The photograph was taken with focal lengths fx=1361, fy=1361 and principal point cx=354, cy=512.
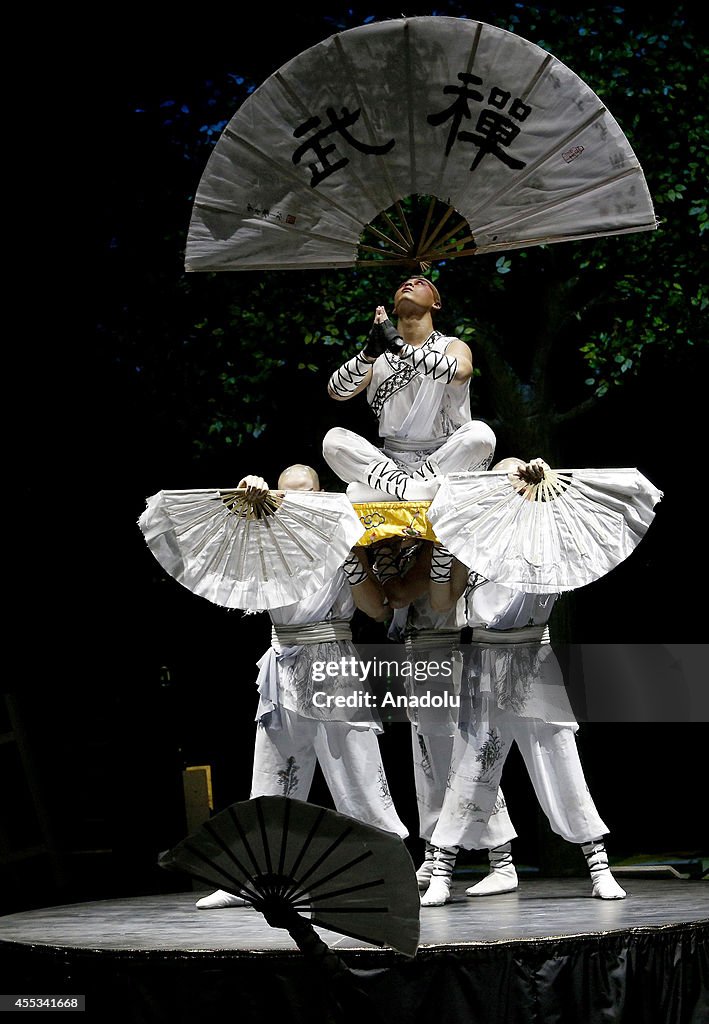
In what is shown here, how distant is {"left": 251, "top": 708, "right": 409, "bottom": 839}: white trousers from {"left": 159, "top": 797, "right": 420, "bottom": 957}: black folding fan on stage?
151 centimetres

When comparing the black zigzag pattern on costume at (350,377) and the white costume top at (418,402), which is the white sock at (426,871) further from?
the black zigzag pattern on costume at (350,377)

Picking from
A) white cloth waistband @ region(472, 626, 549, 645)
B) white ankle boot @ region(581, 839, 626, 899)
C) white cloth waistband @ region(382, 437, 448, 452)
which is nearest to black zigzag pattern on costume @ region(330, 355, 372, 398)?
white cloth waistband @ region(382, 437, 448, 452)

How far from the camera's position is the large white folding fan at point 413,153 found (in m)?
4.25

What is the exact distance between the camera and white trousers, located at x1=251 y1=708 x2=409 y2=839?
4.60 metres

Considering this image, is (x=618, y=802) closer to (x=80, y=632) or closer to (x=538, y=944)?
(x=80, y=632)

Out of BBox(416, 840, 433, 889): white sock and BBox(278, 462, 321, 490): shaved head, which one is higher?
BBox(278, 462, 321, 490): shaved head

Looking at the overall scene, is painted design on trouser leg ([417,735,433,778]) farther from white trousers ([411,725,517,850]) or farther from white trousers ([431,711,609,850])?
white trousers ([431,711,609,850])

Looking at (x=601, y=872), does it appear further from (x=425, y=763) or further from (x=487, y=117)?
(x=487, y=117)

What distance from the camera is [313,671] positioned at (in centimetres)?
463

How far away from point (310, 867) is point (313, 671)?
1649 mm

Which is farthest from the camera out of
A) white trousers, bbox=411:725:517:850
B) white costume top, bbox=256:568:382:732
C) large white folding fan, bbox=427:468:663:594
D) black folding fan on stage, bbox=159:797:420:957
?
white trousers, bbox=411:725:517:850

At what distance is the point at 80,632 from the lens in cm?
689

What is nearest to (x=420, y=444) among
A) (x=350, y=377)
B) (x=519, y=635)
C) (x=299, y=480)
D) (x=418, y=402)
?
(x=418, y=402)

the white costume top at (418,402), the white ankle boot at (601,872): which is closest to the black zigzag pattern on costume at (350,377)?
the white costume top at (418,402)
